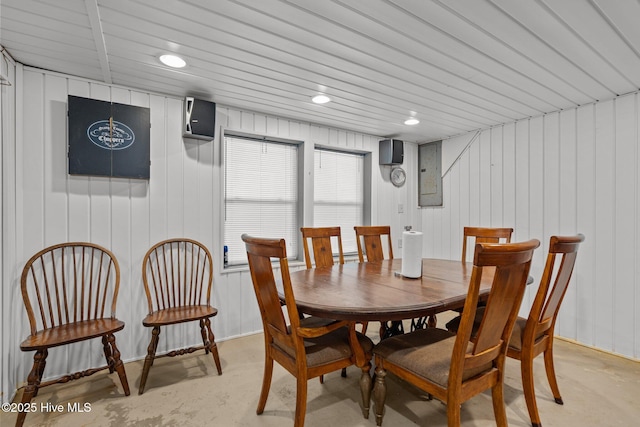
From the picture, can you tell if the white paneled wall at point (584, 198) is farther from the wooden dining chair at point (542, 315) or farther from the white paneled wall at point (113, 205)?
the white paneled wall at point (113, 205)

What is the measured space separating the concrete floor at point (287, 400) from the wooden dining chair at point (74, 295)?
0.20 m

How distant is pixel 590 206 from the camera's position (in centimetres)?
296

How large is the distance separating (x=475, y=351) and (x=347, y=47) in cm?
183

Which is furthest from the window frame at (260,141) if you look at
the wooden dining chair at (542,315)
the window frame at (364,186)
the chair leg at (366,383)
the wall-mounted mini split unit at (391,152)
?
the wooden dining chair at (542,315)

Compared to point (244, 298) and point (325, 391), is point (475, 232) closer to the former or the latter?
point (325, 391)

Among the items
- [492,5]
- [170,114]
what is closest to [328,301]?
[492,5]

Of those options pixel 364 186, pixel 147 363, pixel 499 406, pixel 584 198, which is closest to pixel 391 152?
pixel 364 186

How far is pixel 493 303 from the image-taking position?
1.34 metres

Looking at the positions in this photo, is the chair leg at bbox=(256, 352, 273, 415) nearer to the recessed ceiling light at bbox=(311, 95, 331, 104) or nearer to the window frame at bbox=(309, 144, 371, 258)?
the recessed ceiling light at bbox=(311, 95, 331, 104)

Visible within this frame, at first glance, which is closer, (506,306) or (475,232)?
(506,306)

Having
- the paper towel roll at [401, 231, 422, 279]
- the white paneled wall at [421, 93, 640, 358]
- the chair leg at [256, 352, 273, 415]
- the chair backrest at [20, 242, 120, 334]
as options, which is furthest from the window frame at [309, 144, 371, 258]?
the chair backrest at [20, 242, 120, 334]

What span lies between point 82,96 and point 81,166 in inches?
21.8

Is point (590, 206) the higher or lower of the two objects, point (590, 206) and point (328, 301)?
the higher

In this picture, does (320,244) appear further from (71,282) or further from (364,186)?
(71,282)
